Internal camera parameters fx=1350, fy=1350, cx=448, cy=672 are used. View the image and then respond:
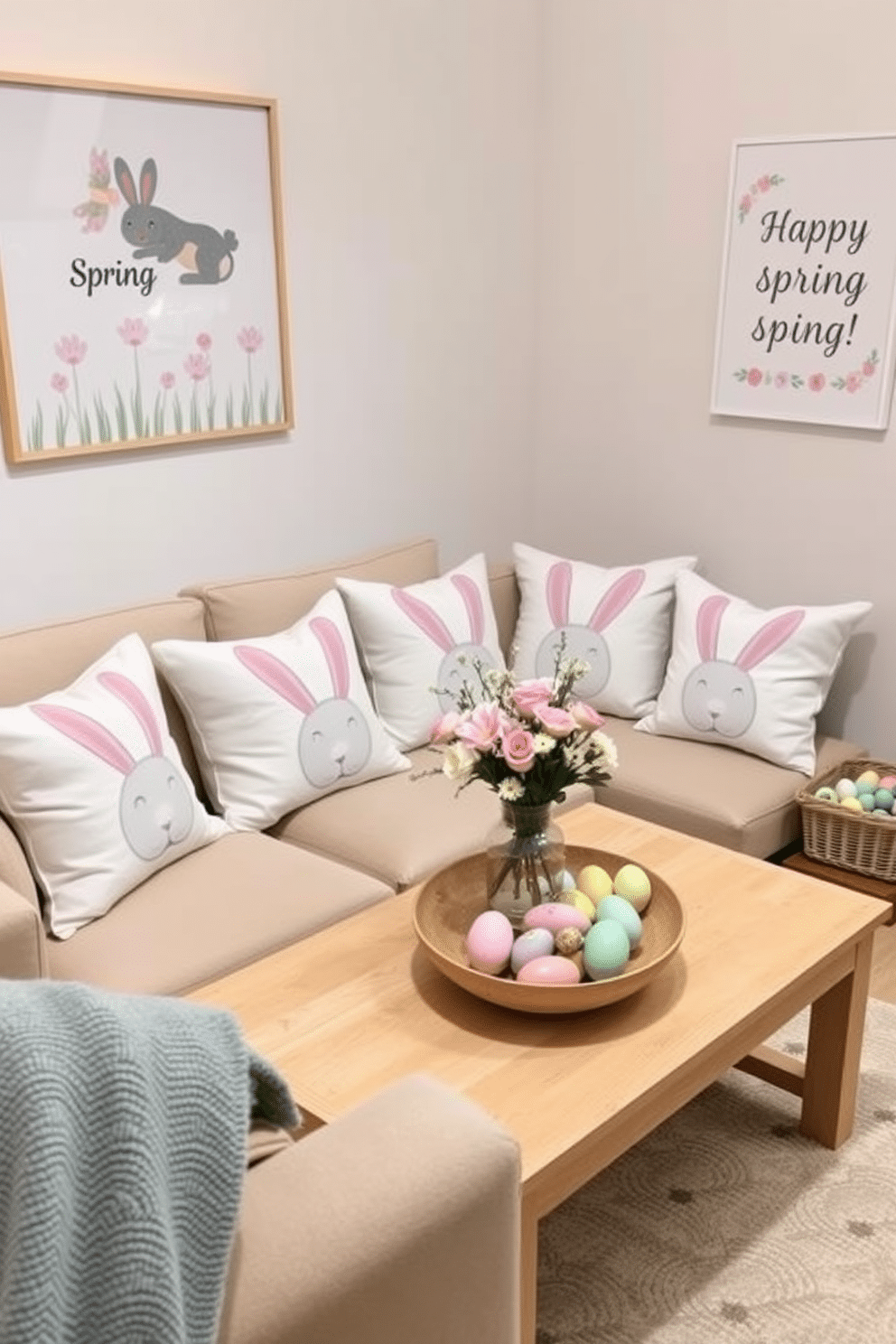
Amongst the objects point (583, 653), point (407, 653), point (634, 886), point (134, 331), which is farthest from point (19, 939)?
point (583, 653)

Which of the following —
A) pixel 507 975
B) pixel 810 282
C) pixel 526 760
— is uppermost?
pixel 810 282

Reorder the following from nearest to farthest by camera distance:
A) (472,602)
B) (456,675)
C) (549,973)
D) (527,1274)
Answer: (527,1274) → (549,973) → (456,675) → (472,602)

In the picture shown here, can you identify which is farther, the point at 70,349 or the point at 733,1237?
the point at 70,349

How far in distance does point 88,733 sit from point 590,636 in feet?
4.77

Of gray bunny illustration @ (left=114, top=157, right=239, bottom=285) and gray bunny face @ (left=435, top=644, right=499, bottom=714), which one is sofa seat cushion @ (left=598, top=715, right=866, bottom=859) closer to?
gray bunny face @ (left=435, top=644, right=499, bottom=714)

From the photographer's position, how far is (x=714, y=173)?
349 centimetres

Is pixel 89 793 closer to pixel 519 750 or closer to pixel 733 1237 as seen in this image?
pixel 519 750

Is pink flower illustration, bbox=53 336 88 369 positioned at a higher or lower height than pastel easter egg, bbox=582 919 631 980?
higher

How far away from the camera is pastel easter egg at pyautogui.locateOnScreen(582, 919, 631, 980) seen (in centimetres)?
199

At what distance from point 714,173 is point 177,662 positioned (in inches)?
75.7

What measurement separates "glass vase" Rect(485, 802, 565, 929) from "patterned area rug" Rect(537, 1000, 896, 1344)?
56cm

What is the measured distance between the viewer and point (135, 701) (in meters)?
2.58

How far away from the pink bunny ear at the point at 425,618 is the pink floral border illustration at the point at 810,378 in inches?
42.4

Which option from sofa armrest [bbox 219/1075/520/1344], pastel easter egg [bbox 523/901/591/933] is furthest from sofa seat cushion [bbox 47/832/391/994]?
sofa armrest [bbox 219/1075/520/1344]
